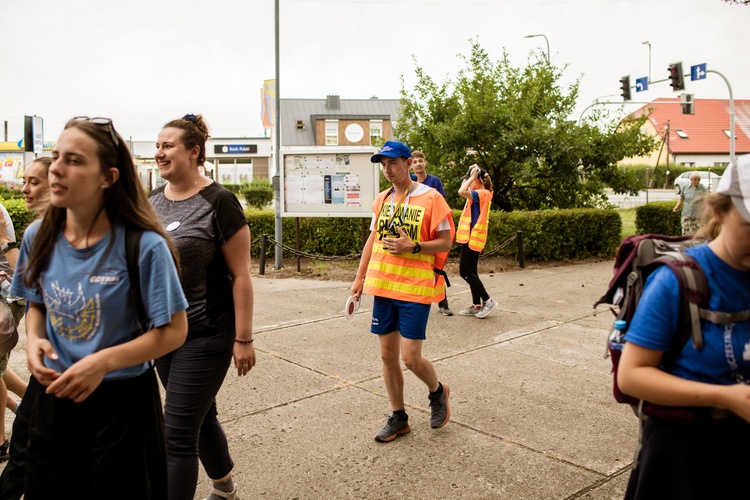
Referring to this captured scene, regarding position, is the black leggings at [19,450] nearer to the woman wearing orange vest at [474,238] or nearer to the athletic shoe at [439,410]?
the athletic shoe at [439,410]

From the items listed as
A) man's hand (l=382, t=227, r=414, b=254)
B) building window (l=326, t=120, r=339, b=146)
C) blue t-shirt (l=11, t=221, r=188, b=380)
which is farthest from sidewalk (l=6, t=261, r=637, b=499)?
building window (l=326, t=120, r=339, b=146)

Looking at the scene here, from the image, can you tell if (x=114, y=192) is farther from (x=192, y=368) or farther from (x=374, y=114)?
(x=374, y=114)

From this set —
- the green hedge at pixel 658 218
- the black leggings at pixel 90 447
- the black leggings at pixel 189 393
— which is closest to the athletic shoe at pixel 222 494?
the black leggings at pixel 189 393

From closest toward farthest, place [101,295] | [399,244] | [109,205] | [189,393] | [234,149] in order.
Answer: [101,295] < [109,205] < [189,393] < [399,244] < [234,149]

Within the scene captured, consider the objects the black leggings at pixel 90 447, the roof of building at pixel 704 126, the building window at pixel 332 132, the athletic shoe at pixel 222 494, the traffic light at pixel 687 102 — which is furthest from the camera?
the roof of building at pixel 704 126

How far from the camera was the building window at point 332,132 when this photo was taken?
60.0 meters

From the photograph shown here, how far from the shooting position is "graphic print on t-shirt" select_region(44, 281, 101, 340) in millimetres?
1995

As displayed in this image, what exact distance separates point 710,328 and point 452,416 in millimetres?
3005

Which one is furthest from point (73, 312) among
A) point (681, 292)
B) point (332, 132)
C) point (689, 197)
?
point (332, 132)

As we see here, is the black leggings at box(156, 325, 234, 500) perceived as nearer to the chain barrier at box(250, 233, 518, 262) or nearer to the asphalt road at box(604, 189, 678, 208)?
the chain barrier at box(250, 233, 518, 262)

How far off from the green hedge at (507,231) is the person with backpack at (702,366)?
994 cm

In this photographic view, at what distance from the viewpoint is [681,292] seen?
1720mm

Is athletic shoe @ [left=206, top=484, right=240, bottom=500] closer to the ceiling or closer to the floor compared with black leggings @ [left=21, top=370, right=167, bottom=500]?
closer to the floor

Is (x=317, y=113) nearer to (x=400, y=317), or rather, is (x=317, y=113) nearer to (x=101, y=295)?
(x=400, y=317)
